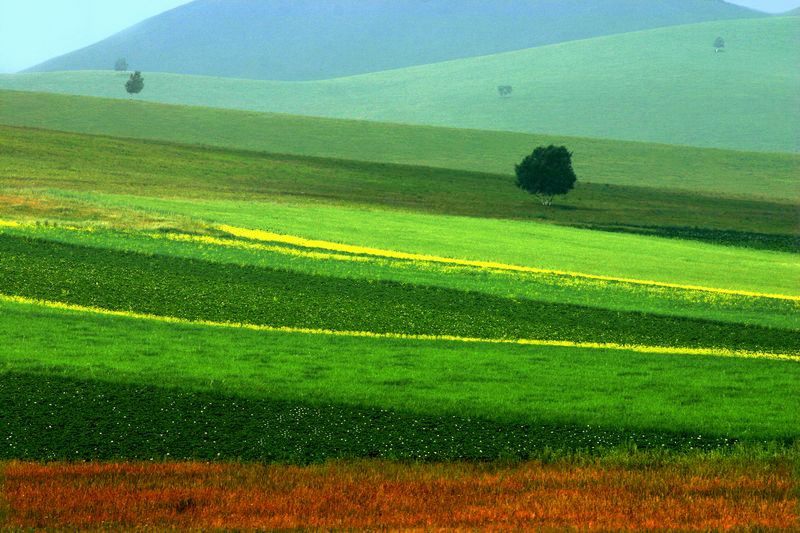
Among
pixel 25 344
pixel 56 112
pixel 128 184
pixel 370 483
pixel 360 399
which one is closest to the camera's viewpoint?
pixel 370 483

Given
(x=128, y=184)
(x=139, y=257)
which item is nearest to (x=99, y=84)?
(x=128, y=184)

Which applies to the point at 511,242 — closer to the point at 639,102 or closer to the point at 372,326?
the point at 372,326

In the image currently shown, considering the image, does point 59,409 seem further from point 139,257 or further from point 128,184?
point 128,184

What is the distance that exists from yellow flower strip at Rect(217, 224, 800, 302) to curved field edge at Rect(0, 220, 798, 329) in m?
1.12

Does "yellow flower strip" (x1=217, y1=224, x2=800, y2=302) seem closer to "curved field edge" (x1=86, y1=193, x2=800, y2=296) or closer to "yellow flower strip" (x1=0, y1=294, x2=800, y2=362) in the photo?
"curved field edge" (x1=86, y1=193, x2=800, y2=296)

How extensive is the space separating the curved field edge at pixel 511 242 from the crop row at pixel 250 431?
25.6m

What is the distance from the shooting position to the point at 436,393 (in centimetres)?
1834

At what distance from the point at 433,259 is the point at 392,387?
951 inches

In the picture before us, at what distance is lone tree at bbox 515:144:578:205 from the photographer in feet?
251

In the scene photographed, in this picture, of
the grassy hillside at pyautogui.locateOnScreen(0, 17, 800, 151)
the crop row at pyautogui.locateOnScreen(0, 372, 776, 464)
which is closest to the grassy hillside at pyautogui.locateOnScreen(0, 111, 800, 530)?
the crop row at pyautogui.locateOnScreen(0, 372, 776, 464)

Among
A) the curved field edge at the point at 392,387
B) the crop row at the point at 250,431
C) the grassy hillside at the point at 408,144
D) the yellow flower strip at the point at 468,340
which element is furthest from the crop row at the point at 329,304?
the grassy hillside at the point at 408,144

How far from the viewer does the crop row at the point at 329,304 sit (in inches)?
1069

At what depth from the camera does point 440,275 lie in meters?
36.7

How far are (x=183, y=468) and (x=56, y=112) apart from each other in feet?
369
